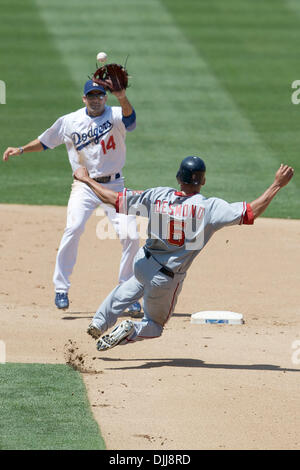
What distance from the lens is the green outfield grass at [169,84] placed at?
48.5 feet

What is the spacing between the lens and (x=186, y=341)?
864 cm

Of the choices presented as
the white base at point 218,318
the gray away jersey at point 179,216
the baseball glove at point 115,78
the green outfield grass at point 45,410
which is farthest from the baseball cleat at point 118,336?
the baseball glove at point 115,78

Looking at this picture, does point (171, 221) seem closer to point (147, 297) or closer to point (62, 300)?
point (147, 297)

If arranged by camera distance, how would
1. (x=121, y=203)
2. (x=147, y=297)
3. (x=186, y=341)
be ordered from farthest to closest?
(x=186, y=341), (x=147, y=297), (x=121, y=203)

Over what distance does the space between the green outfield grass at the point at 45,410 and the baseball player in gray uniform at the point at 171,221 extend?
1.65 ft

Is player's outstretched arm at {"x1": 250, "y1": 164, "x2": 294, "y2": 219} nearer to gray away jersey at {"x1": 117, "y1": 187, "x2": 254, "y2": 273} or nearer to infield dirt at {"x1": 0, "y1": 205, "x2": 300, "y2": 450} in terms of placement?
gray away jersey at {"x1": 117, "y1": 187, "x2": 254, "y2": 273}

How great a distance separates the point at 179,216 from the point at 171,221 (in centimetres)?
7

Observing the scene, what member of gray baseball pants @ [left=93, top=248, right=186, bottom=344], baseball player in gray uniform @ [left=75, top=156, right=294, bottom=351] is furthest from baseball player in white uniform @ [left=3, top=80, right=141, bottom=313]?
baseball player in gray uniform @ [left=75, top=156, right=294, bottom=351]

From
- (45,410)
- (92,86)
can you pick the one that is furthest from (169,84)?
(45,410)

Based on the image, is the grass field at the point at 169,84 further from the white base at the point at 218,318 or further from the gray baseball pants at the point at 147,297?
the gray baseball pants at the point at 147,297

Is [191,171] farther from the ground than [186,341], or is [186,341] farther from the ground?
[191,171]

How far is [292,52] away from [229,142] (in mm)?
4417

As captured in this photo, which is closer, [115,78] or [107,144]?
[115,78]
